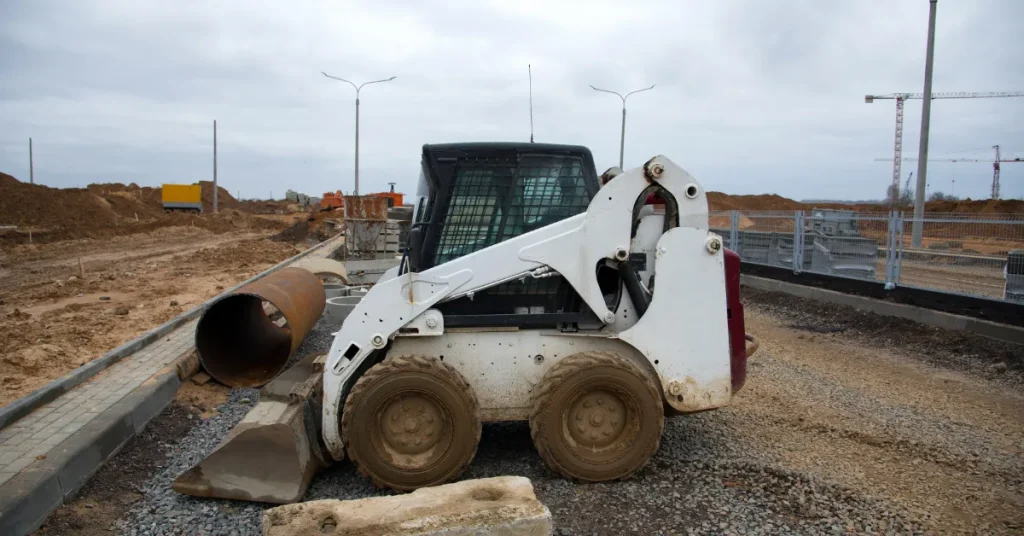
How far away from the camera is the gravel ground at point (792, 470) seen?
13.4ft

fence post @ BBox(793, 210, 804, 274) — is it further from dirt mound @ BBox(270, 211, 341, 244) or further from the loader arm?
dirt mound @ BBox(270, 211, 341, 244)

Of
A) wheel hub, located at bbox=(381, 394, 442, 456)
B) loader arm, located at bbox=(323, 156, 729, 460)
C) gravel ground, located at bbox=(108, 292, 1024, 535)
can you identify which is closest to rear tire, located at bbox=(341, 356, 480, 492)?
wheel hub, located at bbox=(381, 394, 442, 456)

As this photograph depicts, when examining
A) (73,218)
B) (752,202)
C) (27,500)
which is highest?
(752,202)

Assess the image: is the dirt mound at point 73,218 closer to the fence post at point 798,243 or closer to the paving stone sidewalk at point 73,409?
the paving stone sidewalk at point 73,409

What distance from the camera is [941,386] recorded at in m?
7.32

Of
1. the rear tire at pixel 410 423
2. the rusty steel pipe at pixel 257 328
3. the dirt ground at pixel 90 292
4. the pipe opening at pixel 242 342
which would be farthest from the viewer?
the dirt ground at pixel 90 292

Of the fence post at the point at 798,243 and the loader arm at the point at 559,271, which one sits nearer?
the loader arm at the point at 559,271

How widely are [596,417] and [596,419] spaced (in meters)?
0.01

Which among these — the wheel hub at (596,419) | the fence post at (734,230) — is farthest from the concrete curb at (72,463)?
the fence post at (734,230)

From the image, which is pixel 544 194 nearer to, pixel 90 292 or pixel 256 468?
pixel 256 468

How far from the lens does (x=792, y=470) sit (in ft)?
15.6

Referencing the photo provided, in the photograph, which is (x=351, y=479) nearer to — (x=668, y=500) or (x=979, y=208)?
(x=668, y=500)

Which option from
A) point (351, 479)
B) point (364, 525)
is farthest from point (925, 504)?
point (351, 479)

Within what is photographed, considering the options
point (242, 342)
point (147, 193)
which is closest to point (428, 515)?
point (242, 342)
